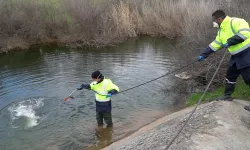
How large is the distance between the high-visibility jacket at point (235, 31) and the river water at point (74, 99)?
4.77 meters

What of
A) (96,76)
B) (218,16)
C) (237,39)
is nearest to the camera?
(237,39)

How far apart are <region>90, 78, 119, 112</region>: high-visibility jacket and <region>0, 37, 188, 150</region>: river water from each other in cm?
128

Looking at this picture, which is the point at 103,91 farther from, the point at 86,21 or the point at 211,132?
the point at 86,21

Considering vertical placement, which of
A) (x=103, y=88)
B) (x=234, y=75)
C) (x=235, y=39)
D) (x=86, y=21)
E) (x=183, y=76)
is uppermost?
(x=235, y=39)

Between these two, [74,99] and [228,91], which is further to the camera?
[74,99]

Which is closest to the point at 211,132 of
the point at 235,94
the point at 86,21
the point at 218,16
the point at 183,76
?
the point at 218,16

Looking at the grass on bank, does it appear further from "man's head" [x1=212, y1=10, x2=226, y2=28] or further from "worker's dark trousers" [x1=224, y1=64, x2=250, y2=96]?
"man's head" [x1=212, y1=10, x2=226, y2=28]

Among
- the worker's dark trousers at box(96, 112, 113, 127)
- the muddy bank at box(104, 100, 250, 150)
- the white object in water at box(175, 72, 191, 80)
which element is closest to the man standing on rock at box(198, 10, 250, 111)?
the muddy bank at box(104, 100, 250, 150)

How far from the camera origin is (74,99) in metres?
13.6

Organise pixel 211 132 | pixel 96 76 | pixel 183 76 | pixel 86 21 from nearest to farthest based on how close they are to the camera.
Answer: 1. pixel 211 132
2. pixel 96 76
3. pixel 183 76
4. pixel 86 21

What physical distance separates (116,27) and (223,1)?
43.4ft

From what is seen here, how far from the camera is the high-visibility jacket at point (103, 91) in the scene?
9.25 meters

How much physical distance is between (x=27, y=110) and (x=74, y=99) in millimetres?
2097

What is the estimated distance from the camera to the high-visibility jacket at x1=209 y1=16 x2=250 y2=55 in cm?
743
